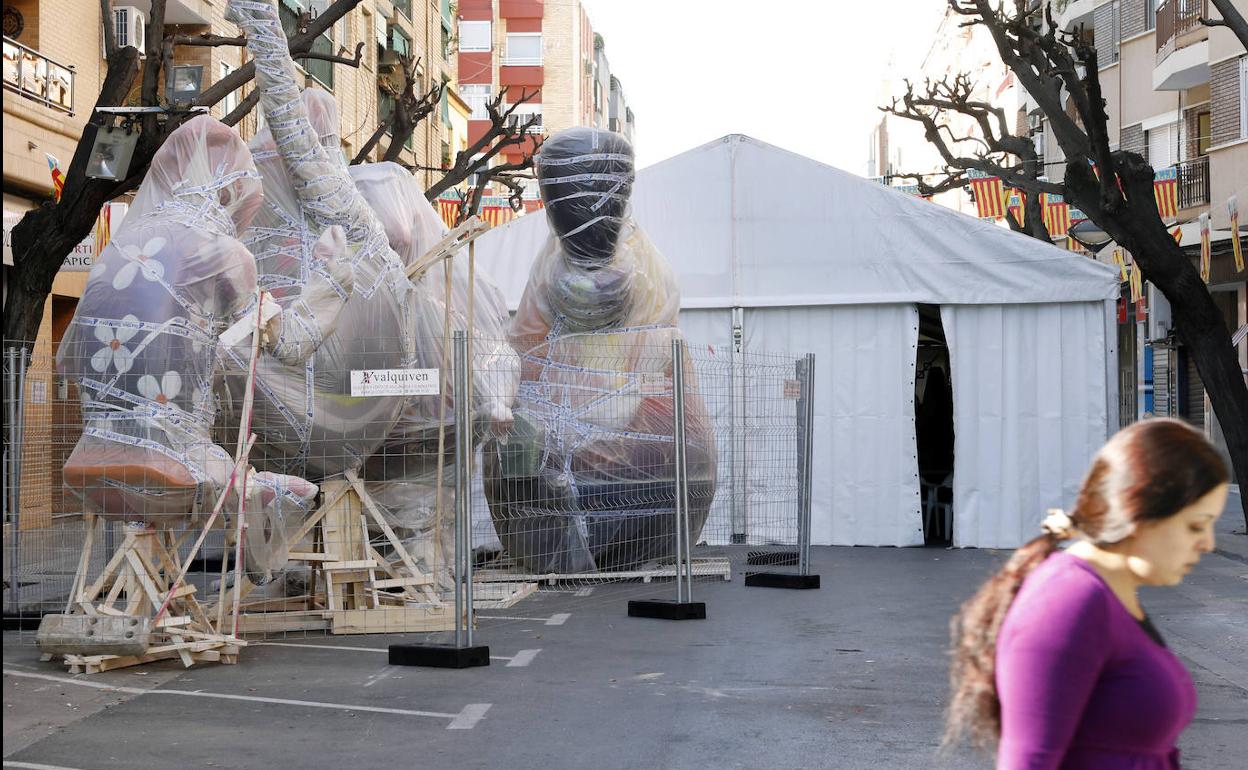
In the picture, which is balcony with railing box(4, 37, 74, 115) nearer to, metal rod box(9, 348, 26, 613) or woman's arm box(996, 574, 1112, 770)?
metal rod box(9, 348, 26, 613)

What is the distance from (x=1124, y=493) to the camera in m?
2.54

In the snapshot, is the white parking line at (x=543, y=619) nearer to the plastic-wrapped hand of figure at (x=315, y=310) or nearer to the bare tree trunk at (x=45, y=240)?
the plastic-wrapped hand of figure at (x=315, y=310)

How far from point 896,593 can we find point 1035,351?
4100 millimetres

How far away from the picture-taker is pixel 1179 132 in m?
27.8

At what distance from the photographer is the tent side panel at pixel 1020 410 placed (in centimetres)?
1420

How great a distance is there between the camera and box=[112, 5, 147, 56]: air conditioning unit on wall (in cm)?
1919

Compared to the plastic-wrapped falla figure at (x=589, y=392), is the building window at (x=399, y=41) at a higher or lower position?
higher

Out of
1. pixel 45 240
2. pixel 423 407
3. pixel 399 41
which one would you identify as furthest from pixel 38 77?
pixel 399 41

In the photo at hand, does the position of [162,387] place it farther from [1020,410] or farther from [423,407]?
[1020,410]

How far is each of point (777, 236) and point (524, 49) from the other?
47.0 meters

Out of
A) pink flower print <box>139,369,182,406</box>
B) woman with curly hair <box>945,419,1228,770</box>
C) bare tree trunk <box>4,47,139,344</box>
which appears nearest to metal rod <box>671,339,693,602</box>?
pink flower print <box>139,369,182,406</box>

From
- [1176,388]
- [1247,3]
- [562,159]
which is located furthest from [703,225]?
[1176,388]

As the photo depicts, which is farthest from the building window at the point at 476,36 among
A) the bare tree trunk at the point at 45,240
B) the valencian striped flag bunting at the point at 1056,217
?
the bare tree trunk at the point at 45,240

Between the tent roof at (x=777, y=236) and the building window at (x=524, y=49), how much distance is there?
151 feet
